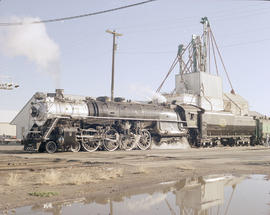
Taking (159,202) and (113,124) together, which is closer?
(159,202)

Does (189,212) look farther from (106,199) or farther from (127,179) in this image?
(127,179)

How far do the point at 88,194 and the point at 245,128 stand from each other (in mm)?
31786

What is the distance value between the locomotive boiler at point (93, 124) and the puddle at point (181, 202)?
13813 mm

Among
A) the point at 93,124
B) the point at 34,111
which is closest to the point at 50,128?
the point at 34,111

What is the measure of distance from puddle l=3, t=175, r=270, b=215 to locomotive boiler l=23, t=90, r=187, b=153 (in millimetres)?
13813

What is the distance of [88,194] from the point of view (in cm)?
703

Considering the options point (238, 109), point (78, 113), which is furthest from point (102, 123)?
point (238, 109)

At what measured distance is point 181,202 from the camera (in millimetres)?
6406

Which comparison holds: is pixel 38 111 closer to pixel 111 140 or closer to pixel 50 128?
pixel 50 128

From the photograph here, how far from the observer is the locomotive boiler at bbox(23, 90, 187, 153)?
821 inches

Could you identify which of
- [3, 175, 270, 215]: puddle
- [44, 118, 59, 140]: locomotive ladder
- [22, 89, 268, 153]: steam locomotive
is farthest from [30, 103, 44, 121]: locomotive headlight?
[3, 175, 270, 215]: puddle

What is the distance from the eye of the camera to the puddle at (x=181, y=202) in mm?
5654

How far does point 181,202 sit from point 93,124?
17408 mm

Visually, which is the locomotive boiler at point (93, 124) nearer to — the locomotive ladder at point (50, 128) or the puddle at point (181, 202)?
the locomotive ladder at point (50, 128)
